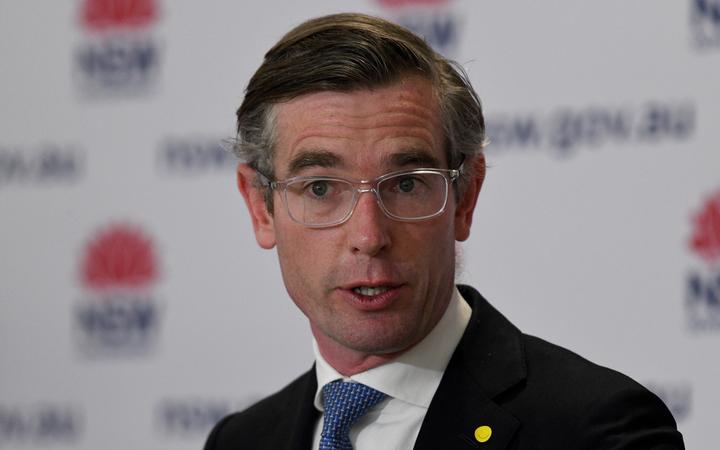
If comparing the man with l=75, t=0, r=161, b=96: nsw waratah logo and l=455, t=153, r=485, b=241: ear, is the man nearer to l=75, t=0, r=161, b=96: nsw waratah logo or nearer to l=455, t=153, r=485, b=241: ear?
l=455, t=153, r=485, b=241: ear

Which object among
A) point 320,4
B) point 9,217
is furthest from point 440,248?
point 9,217

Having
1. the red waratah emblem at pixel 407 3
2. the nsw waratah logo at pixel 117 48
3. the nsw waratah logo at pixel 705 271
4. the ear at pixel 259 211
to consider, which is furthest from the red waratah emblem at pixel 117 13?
the nsw waratah logo at pixel 705 271

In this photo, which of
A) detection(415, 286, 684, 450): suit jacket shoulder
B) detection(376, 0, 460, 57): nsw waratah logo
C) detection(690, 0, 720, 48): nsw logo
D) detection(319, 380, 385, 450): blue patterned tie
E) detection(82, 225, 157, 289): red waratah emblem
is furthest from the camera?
detection(82, 225, 157, 289): red waratah emblem

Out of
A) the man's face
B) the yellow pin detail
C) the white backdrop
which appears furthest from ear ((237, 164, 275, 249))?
the white backdrop

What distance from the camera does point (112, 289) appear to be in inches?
173

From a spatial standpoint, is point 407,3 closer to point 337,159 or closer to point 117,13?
point 117,13

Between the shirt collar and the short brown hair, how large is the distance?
34 cm

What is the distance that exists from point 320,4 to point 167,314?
123 centimetres

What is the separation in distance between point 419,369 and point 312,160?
1.56ft

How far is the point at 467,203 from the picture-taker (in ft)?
8.31

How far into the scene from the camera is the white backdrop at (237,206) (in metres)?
3.60

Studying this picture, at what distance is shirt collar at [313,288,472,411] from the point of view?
2.38m

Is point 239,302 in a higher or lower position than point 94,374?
higher

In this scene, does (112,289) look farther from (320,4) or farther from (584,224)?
(584,224)
